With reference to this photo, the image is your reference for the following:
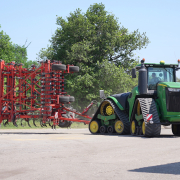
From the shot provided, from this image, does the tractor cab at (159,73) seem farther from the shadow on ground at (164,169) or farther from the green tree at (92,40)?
the green tree at (92,40)

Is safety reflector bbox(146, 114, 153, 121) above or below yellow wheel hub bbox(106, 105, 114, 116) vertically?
below

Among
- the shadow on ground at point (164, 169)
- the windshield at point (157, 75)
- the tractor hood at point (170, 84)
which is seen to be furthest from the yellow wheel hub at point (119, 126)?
the shadow on ground at point (164, 169)

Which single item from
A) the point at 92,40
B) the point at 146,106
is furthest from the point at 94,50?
the point at 146,106

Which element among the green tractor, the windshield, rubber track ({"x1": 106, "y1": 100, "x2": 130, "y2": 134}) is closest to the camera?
the green tractor

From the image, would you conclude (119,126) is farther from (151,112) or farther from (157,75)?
(157,75)

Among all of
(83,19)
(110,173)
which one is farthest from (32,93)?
(83,19)

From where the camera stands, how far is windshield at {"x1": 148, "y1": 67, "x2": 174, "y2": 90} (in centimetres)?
1748

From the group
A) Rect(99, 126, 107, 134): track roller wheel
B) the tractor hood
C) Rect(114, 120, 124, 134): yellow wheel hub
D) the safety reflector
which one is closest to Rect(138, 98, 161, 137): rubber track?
the safety reflector

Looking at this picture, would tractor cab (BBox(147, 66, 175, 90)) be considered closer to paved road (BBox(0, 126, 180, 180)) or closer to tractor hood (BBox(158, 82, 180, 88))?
tractor hood (BBox(158, 82, 180, 88))

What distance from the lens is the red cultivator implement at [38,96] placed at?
20234 mm

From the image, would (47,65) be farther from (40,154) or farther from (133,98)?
(40,154)

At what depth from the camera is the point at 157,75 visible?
1783 cm

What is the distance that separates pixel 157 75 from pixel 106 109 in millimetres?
3728

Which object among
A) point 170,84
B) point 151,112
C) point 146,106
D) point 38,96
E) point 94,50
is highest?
point 94,50
